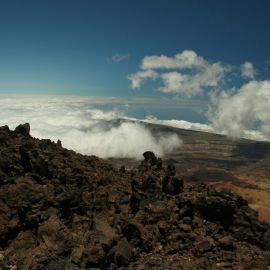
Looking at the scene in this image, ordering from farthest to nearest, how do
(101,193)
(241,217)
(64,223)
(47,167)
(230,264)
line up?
(47,167) → (101,193) → (64,223) → (241,217) → (230,264)

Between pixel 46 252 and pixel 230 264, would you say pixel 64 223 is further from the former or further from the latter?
pixel 230 264

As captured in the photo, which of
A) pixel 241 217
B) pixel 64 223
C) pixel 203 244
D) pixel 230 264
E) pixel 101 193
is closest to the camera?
pixel 230 264

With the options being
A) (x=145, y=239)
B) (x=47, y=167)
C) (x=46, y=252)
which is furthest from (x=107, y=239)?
(x=47, y=167)

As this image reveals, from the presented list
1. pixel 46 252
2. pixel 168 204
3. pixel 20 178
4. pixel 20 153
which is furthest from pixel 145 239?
pixel 20 153

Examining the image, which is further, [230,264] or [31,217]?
[31,217]

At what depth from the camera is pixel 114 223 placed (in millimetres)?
40469

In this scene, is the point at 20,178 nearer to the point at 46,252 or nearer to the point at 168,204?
the point at 46,252

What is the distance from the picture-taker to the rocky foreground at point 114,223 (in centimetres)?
3319

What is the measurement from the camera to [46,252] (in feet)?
116

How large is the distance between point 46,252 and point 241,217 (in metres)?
18.8

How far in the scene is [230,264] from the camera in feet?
104

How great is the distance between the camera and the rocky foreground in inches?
1307

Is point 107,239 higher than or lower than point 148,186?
lower

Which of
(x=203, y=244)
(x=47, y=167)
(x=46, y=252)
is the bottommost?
(x=46, y=252)
